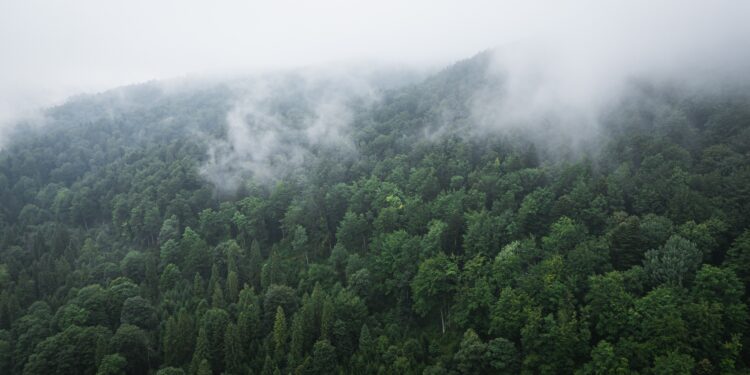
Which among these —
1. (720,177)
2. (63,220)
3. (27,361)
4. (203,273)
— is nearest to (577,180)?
(720,177)

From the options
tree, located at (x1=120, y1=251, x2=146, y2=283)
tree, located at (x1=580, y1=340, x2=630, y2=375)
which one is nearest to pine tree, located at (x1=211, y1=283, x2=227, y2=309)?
tree, located at (x1=120, y1=251, x2=146, y2=283)

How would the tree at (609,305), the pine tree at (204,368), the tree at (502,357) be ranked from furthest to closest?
the pine tree at (204,368) < the tree at (502,357) < the tree at (609,305)

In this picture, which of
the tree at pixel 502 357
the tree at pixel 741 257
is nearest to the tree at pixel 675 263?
the tree at pixel 741 257

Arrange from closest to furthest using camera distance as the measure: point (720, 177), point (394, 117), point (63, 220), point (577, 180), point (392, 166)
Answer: point (720, 177), point (577, 180), point (392, 166), point (63, 220), point (394, 117)

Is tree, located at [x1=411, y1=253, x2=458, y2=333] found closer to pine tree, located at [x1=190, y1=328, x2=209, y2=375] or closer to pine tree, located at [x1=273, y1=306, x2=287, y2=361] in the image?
pine tree, located at [x1=273, y1=306, x2=287, y2=361]

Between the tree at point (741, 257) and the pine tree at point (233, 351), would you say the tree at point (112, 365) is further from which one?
the tree at point (741, 257)

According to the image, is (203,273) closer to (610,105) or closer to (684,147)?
(684,147)

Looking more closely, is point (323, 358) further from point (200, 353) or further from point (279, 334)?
point (200, 353)

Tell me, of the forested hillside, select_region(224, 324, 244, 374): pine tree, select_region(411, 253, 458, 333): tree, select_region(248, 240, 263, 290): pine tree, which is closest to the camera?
the forested hillside

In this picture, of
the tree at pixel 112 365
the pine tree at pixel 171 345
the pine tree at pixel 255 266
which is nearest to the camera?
the tree at pixel 112 365
